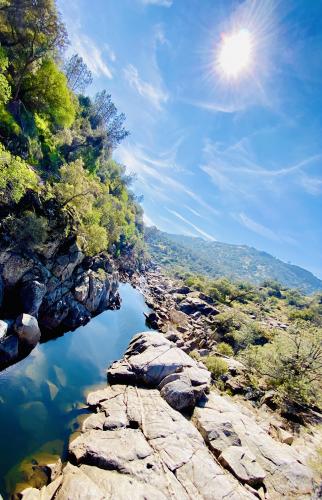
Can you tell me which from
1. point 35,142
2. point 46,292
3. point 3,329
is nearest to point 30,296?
point 46,292

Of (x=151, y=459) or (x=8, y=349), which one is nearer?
(x=151, y=459)

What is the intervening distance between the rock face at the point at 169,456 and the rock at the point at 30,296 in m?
10.3

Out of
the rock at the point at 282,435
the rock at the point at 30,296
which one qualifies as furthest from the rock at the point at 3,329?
the rock at the point at 282,435

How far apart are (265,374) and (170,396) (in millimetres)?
17164

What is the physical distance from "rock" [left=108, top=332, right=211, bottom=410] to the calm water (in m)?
3.31

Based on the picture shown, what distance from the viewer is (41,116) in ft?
161

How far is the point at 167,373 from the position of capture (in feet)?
78.5

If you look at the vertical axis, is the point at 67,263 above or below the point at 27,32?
below

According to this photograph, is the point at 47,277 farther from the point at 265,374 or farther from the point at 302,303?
the point at 302,303

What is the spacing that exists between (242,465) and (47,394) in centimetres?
1598

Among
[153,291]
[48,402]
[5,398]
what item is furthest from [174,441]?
[153,291]

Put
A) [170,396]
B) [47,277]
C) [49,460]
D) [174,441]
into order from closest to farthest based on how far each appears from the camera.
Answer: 1. [49,460]
2. [174,441]
3. [170,396]
4. [47,277]

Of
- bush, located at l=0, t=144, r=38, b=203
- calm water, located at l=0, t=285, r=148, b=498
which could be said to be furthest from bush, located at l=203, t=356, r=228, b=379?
bush, located at l=0, t=144, r=38, b=203

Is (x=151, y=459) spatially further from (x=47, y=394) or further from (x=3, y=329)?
(x=3, y=329)
